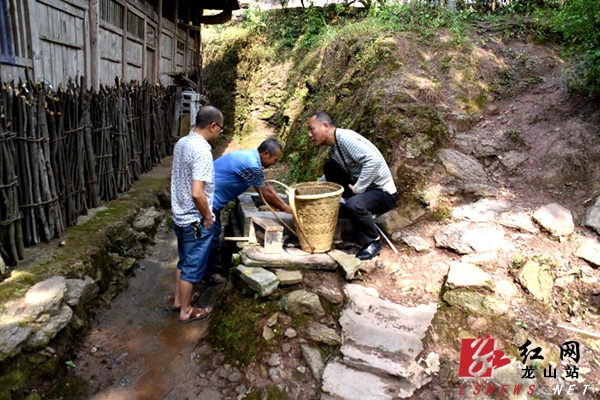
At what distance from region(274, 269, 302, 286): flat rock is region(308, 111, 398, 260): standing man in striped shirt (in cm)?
76

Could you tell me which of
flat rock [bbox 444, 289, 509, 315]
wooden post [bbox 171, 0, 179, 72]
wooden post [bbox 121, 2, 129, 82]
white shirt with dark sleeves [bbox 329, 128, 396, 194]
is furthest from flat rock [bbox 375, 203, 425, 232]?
wooden post [bbox 171, 0, 179, 72]

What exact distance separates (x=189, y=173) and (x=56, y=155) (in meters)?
1.77

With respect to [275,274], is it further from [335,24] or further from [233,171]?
[335,24]

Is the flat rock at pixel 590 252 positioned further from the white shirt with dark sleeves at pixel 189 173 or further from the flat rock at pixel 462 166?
the white shirt with dark sleeves at pixel 189 173

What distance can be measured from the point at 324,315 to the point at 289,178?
4762 mm

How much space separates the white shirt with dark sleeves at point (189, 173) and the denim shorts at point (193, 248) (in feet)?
0.34

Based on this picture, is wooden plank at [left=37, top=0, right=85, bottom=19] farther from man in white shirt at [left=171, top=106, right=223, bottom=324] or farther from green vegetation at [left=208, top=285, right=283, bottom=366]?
green vegetation at [left=208, top=285, right=283, bottom=366]

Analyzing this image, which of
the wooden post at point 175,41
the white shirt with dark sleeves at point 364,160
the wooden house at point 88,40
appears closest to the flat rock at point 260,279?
the white shirt with dark sleeves at point 364,160

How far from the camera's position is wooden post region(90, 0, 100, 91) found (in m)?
5.83

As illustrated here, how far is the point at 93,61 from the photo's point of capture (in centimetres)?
594

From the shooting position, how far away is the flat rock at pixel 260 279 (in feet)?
11.8

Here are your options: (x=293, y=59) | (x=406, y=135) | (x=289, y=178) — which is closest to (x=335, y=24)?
(x=293, y=59)


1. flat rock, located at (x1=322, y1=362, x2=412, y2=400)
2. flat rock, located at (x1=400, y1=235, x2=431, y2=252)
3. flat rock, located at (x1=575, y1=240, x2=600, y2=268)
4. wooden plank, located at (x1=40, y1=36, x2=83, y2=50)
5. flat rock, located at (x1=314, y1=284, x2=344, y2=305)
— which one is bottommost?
flat rock, located at (x1=322, y1=362, x2=412, y2=400)

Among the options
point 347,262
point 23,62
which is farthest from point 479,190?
point 23,62
